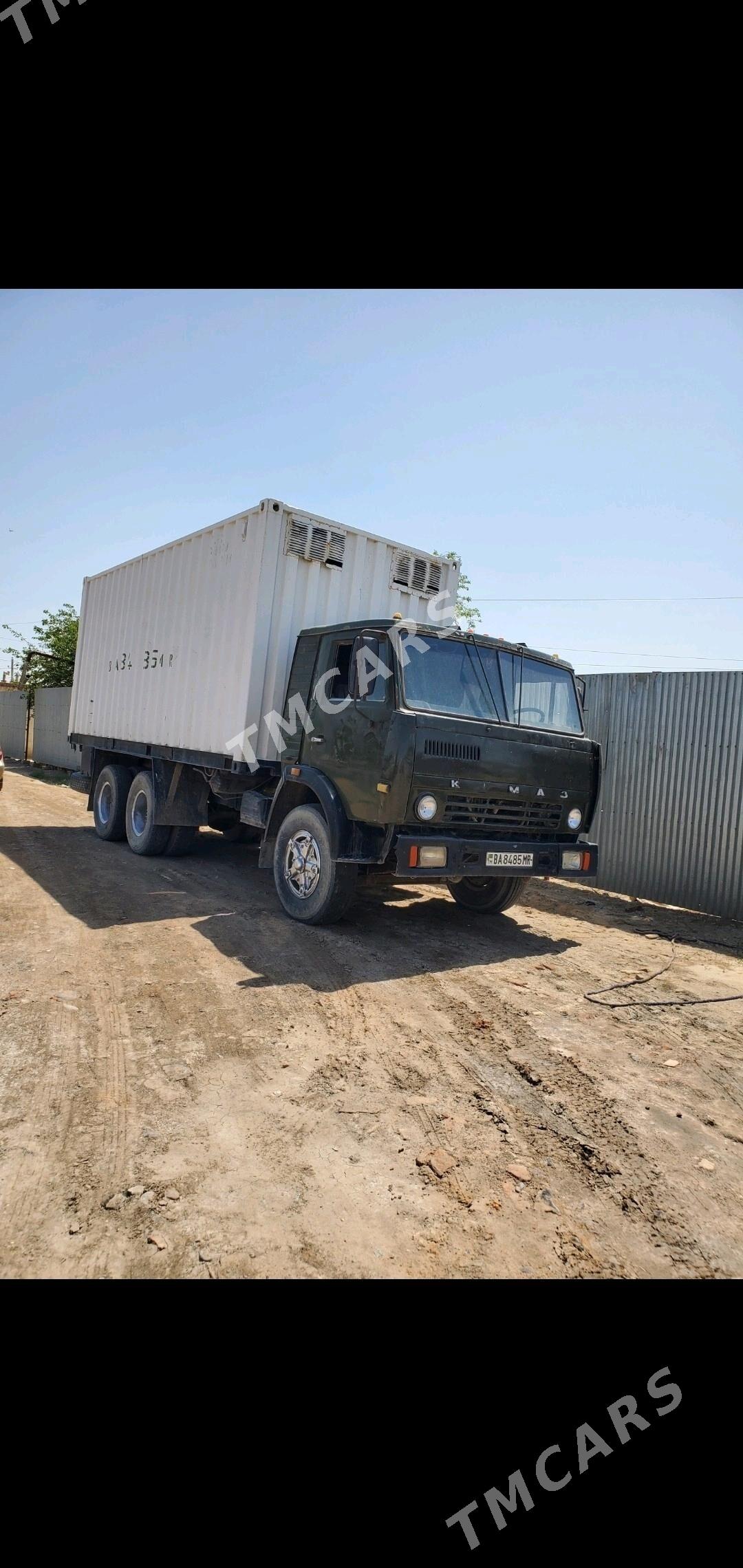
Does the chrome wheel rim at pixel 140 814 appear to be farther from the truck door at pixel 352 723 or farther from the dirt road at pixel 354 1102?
the truck door at pixel 352 723

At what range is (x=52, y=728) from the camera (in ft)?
80.0

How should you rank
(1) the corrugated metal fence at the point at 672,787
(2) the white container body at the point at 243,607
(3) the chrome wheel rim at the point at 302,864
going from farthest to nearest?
(1) the corrugated metal fence at the point at 672,787, (2) the white container body at the point at 243,607, (3) the chrome wheel rim at the point at 302,864

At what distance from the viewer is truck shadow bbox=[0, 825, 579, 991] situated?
5469 mm

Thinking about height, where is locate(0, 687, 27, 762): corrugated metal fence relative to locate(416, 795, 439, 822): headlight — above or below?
above

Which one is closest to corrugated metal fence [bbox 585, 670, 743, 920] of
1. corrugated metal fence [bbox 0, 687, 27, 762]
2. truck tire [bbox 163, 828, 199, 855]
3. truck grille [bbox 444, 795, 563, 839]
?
truck grille [bbox 444, 795, 563, 839]

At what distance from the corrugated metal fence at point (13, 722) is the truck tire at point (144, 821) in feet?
63.9

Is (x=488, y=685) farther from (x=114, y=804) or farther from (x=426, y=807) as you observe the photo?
(x=114, y=804)

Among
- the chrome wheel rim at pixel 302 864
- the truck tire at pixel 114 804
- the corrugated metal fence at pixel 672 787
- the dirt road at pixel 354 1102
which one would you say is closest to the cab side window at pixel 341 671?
the chrome wheel rim at pixel 302 864

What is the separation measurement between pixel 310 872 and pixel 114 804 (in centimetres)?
474

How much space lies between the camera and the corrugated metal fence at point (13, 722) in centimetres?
2723

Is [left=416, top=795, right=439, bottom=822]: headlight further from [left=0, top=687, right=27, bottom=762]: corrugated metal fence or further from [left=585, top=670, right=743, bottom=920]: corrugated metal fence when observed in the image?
[left=0, top=687, right=27, bottom=762]: corrugated metal fence
